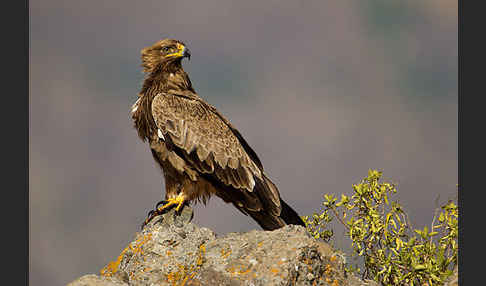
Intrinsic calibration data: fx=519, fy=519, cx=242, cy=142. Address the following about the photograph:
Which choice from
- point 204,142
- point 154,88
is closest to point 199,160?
point 204,142

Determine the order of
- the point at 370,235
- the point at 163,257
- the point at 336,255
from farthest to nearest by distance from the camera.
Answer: the point at 370,235 < the point at 163,257 < the point at 336,255

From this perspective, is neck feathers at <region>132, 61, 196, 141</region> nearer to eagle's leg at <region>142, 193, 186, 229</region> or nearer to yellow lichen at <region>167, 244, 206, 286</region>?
eagle's leg at <region>142, 193, 186, 229</region>

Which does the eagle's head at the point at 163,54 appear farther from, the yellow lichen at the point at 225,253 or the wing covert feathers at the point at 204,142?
the yellow lichen at the point at 225,253

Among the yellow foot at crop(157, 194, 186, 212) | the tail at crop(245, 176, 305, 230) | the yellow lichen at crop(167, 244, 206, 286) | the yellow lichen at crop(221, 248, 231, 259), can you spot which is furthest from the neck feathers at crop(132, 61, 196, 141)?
the yellow lichen at crop(221, 248, 231, 259)

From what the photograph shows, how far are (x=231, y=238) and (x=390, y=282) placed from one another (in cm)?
269

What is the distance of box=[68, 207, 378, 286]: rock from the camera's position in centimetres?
639

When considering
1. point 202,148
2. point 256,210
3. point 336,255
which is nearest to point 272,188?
point 256,210

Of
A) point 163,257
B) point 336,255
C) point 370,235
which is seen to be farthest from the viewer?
point 370,235

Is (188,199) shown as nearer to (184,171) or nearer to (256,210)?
(184,171)

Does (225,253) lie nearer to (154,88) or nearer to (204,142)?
(204,142)

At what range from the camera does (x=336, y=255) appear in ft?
23.5

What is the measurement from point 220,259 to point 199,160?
2323mm

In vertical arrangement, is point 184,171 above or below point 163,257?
above

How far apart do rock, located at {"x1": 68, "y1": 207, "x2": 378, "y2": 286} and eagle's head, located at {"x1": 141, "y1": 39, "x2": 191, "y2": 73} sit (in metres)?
2.93
